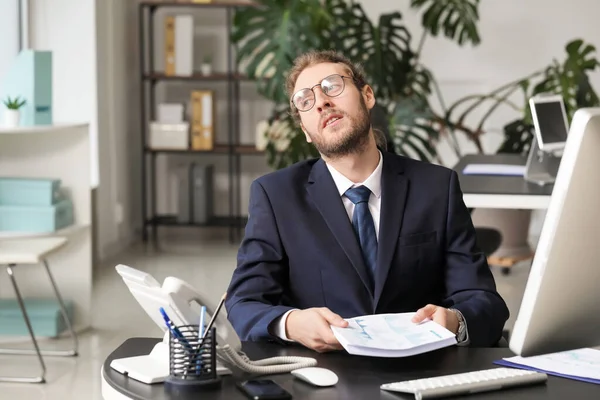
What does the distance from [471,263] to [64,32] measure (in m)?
4.85

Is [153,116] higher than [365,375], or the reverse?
[153,116]

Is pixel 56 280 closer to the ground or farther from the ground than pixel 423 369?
closer to the ground

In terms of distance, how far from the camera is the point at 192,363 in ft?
5.63

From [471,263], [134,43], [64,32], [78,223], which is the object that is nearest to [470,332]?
[471,263]

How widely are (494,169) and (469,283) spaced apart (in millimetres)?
2552

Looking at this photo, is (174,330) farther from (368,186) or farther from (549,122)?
(549,122)

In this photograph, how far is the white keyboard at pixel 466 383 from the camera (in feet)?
5.46

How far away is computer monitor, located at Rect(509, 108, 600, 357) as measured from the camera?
1.51 metres

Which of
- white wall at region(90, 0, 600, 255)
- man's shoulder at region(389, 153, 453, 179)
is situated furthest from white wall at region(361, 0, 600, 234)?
man's shoulder at region(389, 153, 453, 179)

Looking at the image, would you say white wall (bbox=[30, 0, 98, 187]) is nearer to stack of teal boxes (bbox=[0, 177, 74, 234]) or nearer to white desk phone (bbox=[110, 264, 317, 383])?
stack of teal boxes (bbox=[0, 177, 74, 234])

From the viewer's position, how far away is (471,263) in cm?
239

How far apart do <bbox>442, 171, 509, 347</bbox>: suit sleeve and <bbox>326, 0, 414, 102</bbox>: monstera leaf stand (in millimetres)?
3855

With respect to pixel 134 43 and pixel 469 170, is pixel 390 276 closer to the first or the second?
pixel 469 170

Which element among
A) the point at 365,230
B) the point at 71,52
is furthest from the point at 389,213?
the point at 71,52
